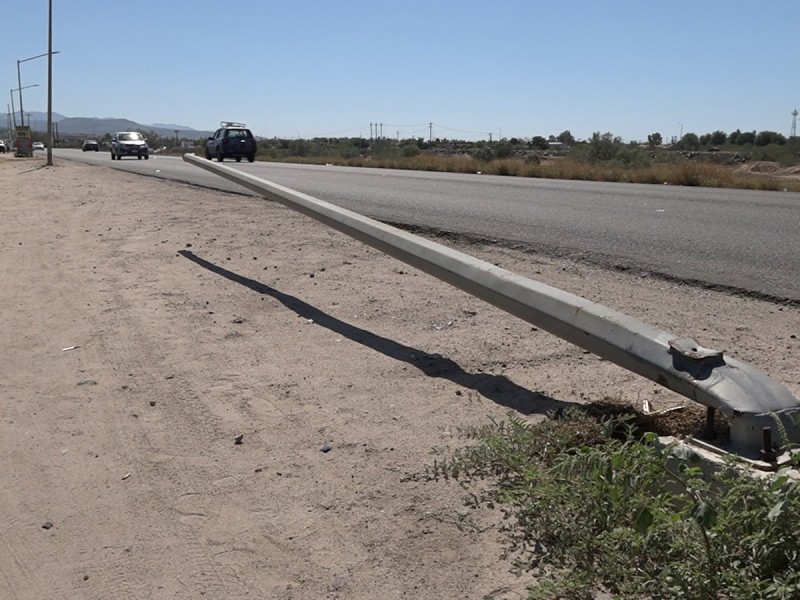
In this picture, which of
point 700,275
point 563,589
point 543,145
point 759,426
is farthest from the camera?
point 543,145

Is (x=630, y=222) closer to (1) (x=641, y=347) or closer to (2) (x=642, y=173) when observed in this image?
(1) (x=641, y=347)

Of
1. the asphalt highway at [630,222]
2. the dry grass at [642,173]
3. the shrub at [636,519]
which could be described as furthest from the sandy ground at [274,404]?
the dry grass at [642,173]

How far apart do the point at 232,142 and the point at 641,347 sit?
39211 mm

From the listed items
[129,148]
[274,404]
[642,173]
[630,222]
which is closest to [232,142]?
[129,148]

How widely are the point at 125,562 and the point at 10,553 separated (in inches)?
21.8

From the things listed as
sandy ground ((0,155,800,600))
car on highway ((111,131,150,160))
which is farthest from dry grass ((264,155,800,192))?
car on highway ((111,131,150,160))

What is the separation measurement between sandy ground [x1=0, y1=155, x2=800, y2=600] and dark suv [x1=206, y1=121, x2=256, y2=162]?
33.2 meters

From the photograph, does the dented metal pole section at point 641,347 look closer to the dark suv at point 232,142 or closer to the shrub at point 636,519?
the shrub at point 636,519

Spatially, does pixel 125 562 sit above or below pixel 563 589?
below

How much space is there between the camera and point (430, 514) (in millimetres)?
3607

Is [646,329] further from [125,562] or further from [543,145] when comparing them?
[543,145]

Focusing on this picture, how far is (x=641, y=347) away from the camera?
13.1ft

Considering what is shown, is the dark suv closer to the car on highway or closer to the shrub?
the car on highway

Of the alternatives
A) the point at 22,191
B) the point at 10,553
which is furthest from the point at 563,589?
the point at 22,191
